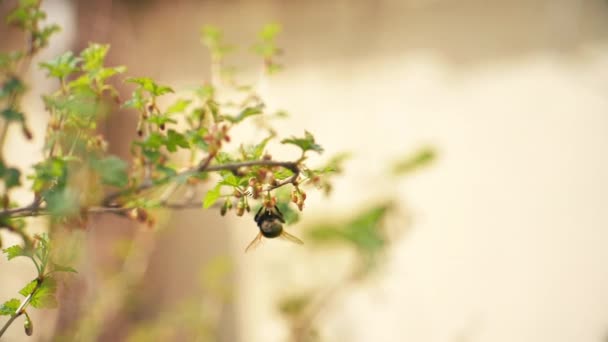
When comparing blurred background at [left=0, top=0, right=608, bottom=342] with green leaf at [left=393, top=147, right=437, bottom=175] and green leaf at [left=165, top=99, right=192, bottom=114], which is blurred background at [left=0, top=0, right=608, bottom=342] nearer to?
green leaf at [left=393, top=147, right=437, bottom=175]

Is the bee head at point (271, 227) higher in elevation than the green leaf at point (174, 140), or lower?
lower

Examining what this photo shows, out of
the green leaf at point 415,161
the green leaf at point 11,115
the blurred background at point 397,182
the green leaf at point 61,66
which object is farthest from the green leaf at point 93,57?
the green leaf at point 415,161

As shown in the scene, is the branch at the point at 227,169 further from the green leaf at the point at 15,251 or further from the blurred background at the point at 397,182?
the blurred background at the point at 397,182

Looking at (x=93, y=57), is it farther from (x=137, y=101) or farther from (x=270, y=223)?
(x=270, y=223)

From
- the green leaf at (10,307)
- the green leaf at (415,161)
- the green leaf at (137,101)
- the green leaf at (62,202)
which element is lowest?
the green leaf at (10,307)

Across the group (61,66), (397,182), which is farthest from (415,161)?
(61,66)
